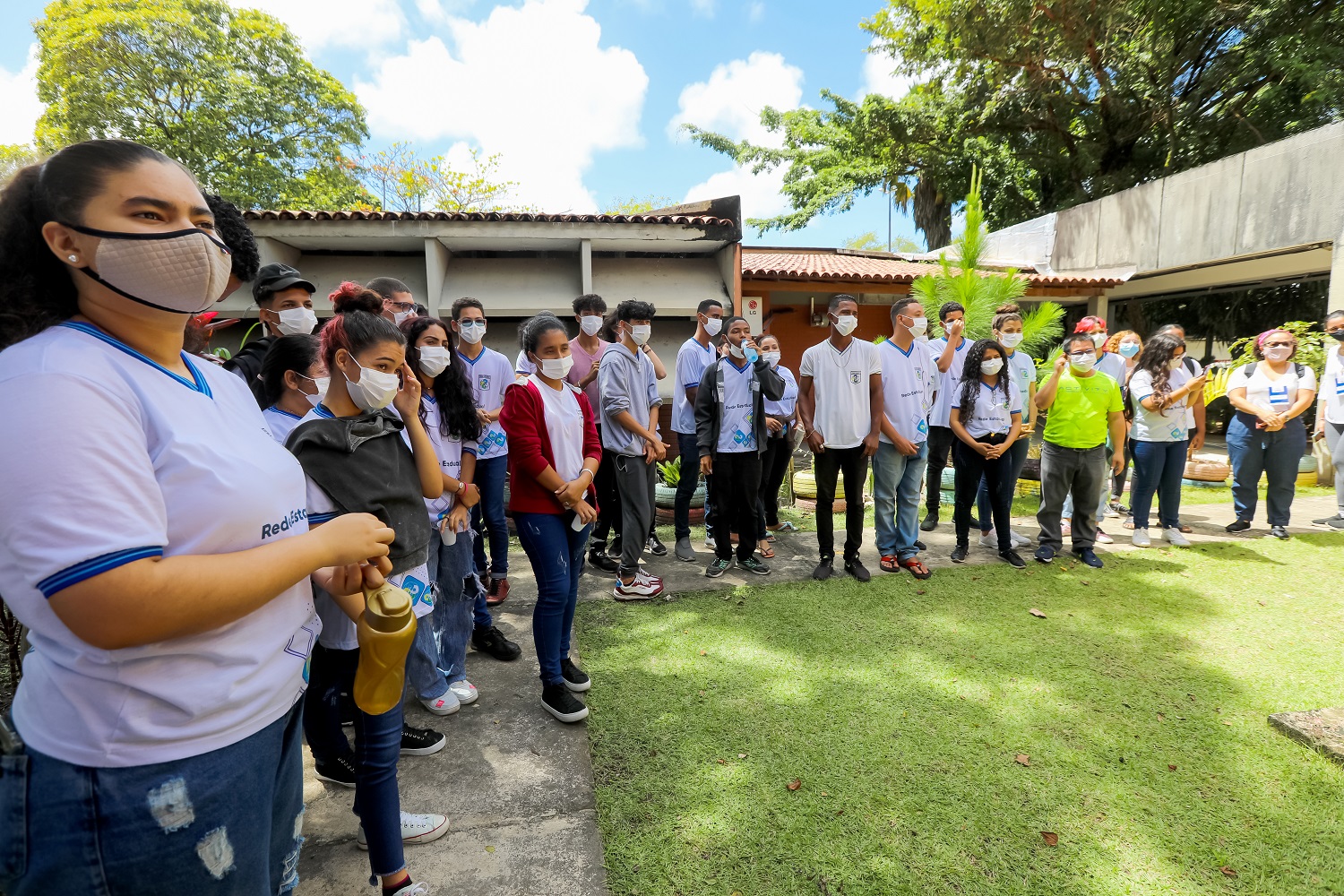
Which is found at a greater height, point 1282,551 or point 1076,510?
point 1076,510

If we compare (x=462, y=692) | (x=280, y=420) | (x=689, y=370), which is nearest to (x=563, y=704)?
(x=462, y=692)

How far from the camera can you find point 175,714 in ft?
3.15

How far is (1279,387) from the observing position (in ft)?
19.4

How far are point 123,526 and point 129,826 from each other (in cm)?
46

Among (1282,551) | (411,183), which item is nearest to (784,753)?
(1282,551)

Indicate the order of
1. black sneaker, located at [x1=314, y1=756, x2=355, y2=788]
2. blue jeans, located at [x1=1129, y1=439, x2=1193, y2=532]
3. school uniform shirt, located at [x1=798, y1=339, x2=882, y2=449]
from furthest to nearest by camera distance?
1. blue jeans, located at [x1=1129, y1=439, x2=1193, y2=532]
2. school uniform shirt, located at [x1=798, y1=339, x2=882, y2=449]
3. black sneaker, located at [x1=314, y1=756, x2=355, y2=788]

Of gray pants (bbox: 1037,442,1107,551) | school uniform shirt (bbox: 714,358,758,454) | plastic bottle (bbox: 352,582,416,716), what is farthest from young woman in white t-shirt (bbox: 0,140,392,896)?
gray pants (bbox: 1037,442,1107,551)

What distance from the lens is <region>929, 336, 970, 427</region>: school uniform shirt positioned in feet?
18.5

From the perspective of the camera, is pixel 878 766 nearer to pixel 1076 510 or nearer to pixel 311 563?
pixel 311 563

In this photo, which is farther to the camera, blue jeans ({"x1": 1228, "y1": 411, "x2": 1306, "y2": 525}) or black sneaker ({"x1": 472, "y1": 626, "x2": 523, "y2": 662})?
blue jeans ({"x1": 1228, "y1": 411, "x2": 1306, "y2": 525})

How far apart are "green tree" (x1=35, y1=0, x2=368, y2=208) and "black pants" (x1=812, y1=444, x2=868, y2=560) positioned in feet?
67.0

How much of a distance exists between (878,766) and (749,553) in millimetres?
2555

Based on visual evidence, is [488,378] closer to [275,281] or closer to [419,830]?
[275,281]

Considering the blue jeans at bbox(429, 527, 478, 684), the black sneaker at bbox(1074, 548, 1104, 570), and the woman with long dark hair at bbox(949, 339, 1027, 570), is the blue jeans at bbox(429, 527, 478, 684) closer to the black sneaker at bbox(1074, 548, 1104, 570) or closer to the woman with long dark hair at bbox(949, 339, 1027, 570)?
→ the woman with long dark hair at bbox(949, 339, 1027, 570)
